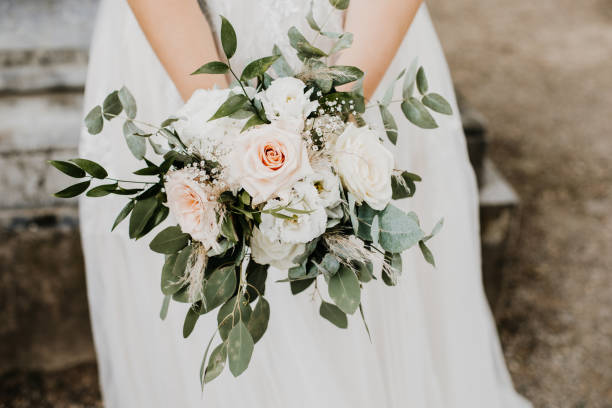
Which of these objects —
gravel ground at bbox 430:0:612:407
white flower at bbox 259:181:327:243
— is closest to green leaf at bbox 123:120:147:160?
white flower at bbox 259:181:327:243

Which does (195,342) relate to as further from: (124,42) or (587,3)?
(587,3)

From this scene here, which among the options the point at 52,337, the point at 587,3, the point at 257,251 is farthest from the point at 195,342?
the point at 587,3

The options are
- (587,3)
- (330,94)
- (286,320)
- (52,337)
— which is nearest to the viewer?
(330,94)

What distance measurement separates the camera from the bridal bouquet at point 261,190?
64 centimetres

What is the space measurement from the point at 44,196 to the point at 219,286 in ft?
3.11

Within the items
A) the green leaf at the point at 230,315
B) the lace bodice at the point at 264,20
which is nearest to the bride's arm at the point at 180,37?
the lace bodice at the point at 264,20

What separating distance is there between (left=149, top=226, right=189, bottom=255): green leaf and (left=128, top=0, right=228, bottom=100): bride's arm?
308mm

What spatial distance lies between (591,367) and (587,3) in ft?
14.9

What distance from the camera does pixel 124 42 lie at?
99cm

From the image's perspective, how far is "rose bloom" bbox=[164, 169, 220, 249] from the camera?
634mm

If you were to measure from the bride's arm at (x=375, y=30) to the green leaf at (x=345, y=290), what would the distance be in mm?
365

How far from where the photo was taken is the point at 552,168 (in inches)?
104

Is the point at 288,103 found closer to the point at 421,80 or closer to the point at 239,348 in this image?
the point at 421,80

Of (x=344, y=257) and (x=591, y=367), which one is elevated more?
(x=344, y=257)
